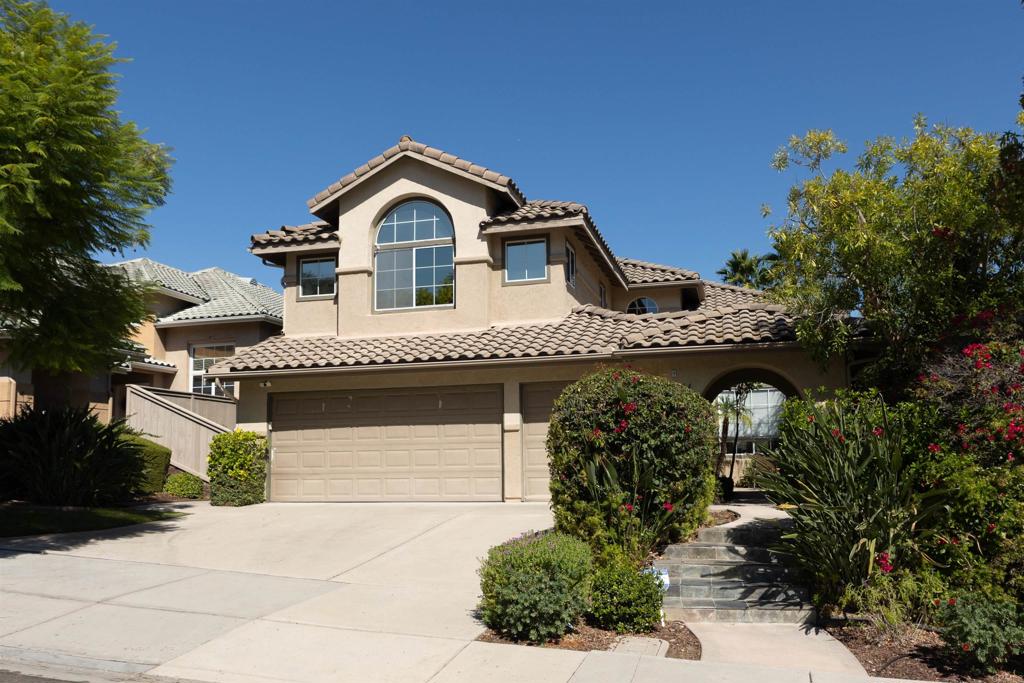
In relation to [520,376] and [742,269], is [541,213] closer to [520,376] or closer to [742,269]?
[520,376]

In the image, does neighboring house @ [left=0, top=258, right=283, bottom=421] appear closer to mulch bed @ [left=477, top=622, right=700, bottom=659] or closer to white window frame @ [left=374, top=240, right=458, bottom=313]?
white window frame @ [left=374, top=240, right=458, bottom=313]

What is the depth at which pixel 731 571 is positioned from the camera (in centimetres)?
973

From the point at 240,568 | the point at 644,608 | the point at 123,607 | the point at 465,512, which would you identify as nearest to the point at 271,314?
the point at 465,512

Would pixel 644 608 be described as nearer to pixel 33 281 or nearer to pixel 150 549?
pixel 150 549

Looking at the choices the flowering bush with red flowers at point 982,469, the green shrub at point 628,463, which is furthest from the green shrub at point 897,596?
the green shrub at point 628,463

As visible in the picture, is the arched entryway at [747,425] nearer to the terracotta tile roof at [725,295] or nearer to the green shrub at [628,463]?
the terracotta tile roof at [725,295]

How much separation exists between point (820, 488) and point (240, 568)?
7.52 metres

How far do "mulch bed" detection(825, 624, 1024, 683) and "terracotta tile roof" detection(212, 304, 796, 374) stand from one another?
7.80m

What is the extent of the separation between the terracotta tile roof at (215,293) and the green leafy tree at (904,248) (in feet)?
46.7

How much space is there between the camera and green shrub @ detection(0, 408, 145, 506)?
50.0ft

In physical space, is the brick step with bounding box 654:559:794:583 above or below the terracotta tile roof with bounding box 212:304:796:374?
below

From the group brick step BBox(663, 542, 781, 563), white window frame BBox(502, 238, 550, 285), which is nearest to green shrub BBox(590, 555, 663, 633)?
brick step BBox(663, 542, 781, 563)

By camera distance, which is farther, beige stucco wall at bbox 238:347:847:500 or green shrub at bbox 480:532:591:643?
beige stucco wall at bbox 238:347:847:500

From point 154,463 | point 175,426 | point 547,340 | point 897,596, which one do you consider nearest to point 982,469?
point 897,596
